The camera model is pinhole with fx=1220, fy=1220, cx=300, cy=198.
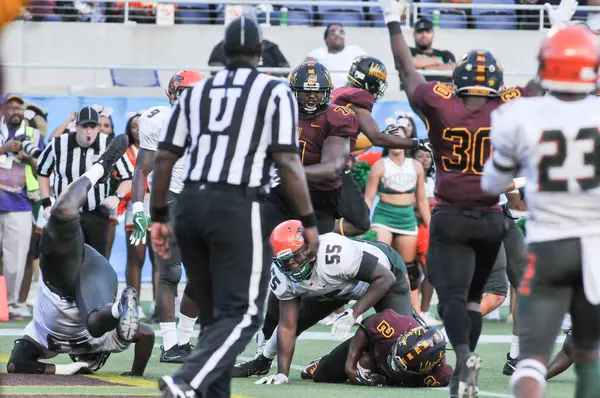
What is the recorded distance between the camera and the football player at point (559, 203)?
4.39m

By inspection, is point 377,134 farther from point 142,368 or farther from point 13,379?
point 13,379

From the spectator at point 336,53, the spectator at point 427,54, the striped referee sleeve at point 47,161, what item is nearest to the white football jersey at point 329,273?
the striped referee sleeve at point 47,161

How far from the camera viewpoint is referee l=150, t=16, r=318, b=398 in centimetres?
504

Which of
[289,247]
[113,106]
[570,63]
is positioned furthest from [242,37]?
[113,106]

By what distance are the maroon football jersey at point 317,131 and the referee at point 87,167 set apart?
2.72 metres

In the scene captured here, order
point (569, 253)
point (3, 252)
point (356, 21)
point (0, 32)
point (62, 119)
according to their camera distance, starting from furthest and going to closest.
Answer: point (356, 21)
point (62, 119)
point (3, 252)
point (569, 253)
point (0, 32)

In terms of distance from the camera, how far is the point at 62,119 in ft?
43.1

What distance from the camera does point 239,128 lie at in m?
5.09

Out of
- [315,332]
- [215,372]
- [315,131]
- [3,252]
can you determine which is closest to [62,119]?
[3,252]

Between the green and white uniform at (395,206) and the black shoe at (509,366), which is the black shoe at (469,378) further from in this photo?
the green and white uniform at (395,206)

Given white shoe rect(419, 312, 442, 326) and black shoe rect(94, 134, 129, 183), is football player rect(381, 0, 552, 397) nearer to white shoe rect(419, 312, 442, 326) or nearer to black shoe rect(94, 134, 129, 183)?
black shoe rect(94, 134, 129, 183)

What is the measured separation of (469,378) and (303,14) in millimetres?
11281

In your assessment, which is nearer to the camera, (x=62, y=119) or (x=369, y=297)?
(x=369, y=297)

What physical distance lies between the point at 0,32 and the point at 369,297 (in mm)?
3779
